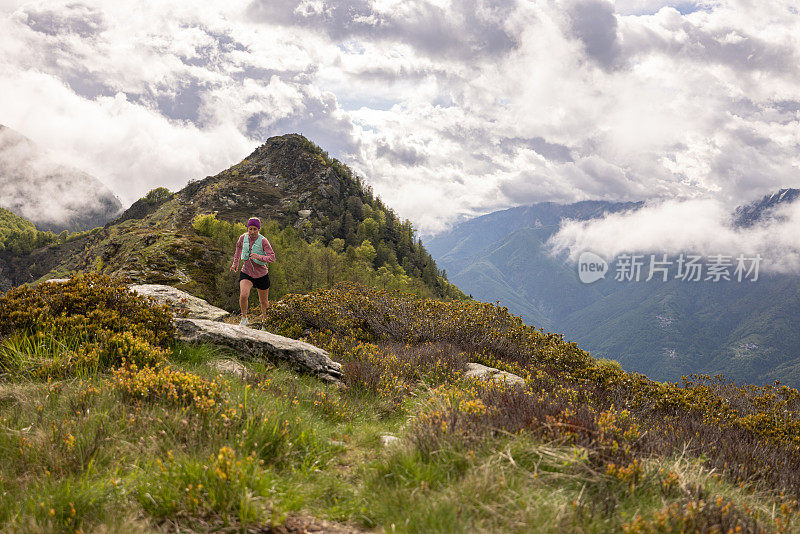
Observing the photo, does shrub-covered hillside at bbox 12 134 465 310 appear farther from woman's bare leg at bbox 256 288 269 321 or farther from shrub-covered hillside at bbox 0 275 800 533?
shrub-covered hillside at bbox 0 275 800 533

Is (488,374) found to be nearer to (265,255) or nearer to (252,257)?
(265,255)

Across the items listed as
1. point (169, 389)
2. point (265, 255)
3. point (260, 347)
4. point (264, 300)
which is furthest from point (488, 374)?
point (264, 300)

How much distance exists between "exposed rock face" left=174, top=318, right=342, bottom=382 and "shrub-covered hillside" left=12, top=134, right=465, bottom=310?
21.7 metres

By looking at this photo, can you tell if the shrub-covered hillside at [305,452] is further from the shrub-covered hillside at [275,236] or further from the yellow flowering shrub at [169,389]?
the shrub-covered hillside at [275,236]

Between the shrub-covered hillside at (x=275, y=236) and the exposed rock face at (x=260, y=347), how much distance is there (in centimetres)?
2172

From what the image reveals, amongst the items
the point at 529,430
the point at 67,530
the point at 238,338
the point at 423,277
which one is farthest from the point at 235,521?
the point at 423,277

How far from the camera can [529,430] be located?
3.74 m

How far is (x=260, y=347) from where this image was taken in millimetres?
6891

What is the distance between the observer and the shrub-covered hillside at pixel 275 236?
31750mm

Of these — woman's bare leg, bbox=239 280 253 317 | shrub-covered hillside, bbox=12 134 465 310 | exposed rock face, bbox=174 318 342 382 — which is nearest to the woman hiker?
woman's bare leg, bbox=239 280 253 317

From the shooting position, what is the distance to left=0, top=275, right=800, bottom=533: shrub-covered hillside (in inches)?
106

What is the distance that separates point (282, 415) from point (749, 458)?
6.00 metres

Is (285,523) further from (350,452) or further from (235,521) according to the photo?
(350,452)

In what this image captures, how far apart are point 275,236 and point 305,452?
190 ft
